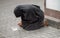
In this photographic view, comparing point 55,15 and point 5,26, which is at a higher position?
point 55,15

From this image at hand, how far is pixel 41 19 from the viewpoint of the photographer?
11.8 feet

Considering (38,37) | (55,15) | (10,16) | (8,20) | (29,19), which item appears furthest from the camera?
(10,16)

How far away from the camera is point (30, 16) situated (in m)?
3.48

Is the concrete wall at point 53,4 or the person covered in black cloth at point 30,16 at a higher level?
the concrete wall at point 53,4

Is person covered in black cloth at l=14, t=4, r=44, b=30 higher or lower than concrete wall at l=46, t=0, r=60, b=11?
lower

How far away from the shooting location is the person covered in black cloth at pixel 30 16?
346cm

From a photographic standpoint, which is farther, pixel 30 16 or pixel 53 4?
pixel 53 4

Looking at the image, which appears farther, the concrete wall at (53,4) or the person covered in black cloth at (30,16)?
the concrete wall at (53,4)

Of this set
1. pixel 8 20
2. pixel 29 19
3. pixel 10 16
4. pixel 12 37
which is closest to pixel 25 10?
pixel 29 19

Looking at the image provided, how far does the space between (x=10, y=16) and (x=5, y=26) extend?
0.88 meters

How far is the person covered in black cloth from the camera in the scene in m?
3.46

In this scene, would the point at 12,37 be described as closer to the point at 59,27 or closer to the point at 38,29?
the point at 38,29

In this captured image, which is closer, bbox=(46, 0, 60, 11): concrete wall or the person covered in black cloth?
the person covered in black cloth

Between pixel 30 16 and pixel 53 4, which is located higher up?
pixel 53 4
